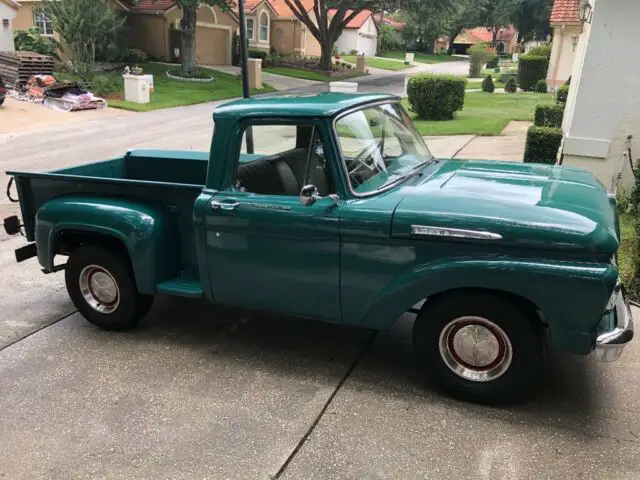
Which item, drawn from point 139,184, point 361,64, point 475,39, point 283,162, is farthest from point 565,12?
point 475,39

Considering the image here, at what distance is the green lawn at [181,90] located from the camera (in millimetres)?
22059

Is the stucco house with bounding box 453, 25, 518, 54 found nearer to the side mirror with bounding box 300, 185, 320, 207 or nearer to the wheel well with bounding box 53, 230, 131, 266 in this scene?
the wheel well with bounding box 53, 230, 131, 266

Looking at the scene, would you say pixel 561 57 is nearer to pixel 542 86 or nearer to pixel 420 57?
pixel 542 86

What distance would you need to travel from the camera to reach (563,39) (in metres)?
26.7

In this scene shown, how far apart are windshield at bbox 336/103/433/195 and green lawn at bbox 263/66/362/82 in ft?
108

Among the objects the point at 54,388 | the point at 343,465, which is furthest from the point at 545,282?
the point at 54,388

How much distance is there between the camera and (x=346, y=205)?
3.65 metres

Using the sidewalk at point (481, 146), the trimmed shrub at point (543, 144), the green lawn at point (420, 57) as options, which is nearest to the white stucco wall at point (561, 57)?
the sidewalk at point (481, 146)

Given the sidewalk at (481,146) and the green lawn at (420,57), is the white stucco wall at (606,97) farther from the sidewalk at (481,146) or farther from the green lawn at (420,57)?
the green lawn at (420,57)

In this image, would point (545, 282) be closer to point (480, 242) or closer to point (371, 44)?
point (480, 242)

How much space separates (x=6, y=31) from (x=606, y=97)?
24759 millimetres

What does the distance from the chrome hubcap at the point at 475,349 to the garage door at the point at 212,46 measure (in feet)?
121

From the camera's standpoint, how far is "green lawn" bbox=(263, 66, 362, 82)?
36.9 meters

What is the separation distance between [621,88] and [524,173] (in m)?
5.00
